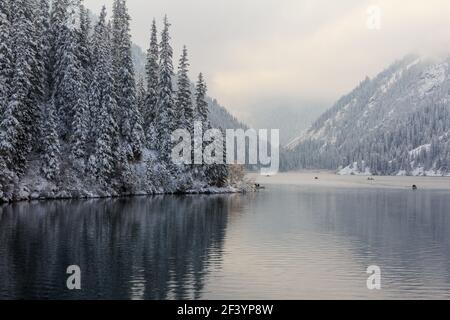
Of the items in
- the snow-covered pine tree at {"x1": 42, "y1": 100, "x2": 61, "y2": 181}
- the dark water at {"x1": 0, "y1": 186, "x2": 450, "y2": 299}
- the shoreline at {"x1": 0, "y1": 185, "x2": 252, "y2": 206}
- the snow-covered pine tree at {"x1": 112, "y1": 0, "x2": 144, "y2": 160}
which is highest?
the snow-covered pine tree at {"x1": 112, "y1": 0, "x2": 144, "y2": 160}

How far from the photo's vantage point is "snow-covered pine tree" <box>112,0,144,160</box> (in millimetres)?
83312

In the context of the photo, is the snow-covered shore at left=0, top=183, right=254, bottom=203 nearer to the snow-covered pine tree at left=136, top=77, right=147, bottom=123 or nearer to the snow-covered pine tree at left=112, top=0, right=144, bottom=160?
the snow-covered pine tree at left=112, top=0, right=144, bottom=160

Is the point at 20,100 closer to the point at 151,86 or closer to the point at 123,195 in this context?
the point at 123,195

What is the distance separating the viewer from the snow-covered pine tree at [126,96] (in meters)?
83.3

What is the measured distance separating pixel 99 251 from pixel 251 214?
29172 mm

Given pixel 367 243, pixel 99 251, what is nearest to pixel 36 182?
pixel 99 251

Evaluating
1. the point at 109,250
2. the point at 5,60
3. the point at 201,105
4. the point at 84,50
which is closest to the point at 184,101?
the point at 201,105

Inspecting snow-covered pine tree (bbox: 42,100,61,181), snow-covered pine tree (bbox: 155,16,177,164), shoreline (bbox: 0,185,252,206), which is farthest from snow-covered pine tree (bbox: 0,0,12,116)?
snow-covered pine tree (bbox: 155,16,177,164)

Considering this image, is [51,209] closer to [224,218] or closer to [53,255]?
[224,218]

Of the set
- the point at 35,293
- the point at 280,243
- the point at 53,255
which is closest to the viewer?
the point at 35,293

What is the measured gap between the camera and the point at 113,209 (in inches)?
2435

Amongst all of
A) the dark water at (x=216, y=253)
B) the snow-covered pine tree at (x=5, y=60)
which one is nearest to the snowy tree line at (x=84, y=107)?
the snow-covered pine tree at (x=5, y=60)

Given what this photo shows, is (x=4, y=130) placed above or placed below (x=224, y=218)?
above

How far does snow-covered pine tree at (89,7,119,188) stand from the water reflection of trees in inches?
618
